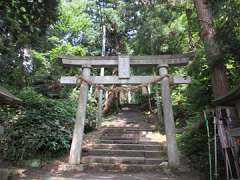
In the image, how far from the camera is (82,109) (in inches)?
333

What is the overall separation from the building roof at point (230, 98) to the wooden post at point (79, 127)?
4.27 meters

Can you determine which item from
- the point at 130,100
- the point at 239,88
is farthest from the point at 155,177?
the point at 130,100

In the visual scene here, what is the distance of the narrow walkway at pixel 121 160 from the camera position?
7185 mm

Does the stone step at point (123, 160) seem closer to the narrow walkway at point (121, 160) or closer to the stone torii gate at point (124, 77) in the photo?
the narrow walkway at point (121, 160)

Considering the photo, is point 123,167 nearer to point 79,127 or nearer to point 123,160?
point 123,160

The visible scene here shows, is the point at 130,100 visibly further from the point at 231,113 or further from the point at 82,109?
the point at 231,113

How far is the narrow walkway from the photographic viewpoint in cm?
719

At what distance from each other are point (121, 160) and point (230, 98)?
4289 mm

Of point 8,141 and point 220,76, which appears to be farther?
point 8,141

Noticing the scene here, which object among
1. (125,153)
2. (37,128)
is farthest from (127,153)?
(37,128)

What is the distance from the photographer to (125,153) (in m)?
8.87

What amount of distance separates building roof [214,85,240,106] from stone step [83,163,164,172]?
9.98 feet

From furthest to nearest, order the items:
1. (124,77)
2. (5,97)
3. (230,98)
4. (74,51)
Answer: (74,51), (124,77), (5,97), (230,98)

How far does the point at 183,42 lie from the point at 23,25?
24.9 feet
